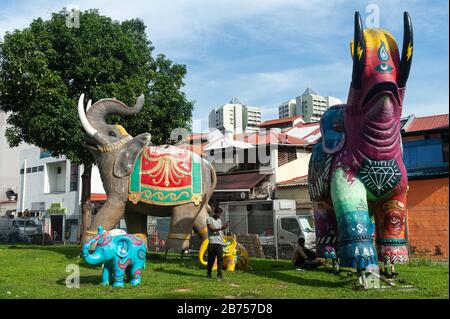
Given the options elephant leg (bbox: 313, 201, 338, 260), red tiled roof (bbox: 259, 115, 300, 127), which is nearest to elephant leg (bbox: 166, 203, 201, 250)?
elephant leg (bbox: 313, 201, 338, 260)

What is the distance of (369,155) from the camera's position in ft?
25.9

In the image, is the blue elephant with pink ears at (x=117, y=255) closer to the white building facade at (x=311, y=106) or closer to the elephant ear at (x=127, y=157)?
the elephant ear at (x=127, y=157)

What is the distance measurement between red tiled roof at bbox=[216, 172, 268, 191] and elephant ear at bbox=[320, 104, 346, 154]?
14.1 metres

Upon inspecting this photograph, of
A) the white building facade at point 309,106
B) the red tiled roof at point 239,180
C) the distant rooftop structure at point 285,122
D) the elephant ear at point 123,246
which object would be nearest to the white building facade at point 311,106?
the white building facade at point 309,106

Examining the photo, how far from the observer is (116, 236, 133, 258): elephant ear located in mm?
7294

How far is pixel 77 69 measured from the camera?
15031 millimetres

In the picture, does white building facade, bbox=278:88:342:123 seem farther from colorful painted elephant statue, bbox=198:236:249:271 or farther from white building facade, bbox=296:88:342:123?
colorful painted elephant statue, bbox=198:236:249:271

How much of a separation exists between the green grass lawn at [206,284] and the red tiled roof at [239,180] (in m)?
12.5

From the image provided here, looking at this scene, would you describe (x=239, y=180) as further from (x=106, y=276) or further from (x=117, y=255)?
(x=117, y=255)

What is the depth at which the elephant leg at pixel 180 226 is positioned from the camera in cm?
1084

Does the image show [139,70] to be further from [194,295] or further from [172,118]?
[194,295]

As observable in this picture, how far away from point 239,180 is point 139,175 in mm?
14088

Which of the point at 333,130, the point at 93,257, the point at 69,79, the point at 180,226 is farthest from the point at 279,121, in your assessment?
the point at 93,257

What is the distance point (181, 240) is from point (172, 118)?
7.05 m
